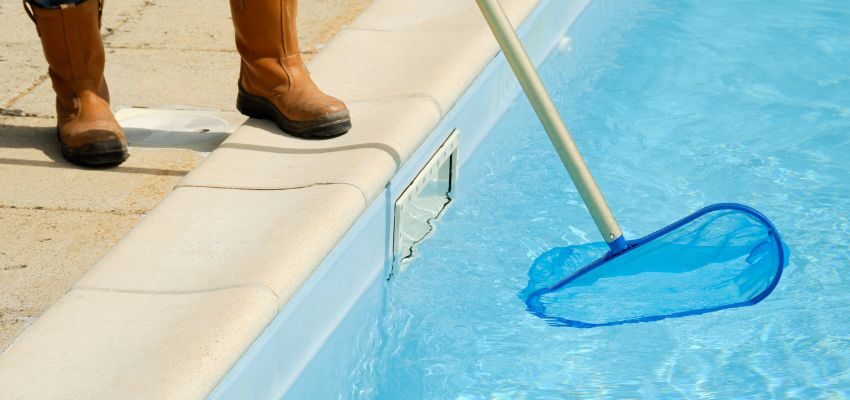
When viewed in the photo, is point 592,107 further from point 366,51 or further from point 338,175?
point 338,175

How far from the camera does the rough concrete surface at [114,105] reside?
2.42 metres

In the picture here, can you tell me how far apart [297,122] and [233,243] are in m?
0.55

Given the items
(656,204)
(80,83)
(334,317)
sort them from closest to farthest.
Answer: (334,317), (80,83), (656,204)

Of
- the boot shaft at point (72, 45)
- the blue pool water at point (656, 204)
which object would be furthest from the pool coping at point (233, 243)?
the boot shaft at point (72, 45)

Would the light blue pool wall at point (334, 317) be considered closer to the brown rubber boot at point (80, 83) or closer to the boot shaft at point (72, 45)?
the brown rubber boot at point (80, 83)

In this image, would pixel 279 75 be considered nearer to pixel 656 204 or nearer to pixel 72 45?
pixel 72 45

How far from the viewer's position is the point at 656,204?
3.03m

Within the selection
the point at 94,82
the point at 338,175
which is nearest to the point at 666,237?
the point at 338,175

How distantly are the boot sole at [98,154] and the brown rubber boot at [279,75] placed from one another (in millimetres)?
314

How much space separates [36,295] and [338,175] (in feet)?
2.04

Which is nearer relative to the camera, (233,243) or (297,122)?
(233,243)

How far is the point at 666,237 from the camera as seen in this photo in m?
2.54

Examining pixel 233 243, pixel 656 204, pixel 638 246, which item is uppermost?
pixel 233 243

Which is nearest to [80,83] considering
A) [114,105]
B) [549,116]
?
[114,105]
